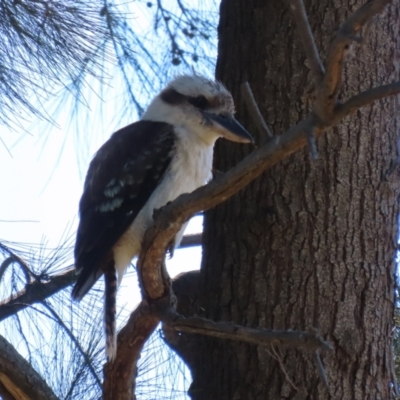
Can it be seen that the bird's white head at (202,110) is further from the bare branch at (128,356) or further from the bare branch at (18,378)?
the bare branch at (18,378)

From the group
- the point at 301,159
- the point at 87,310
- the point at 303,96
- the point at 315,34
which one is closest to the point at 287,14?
the point at 315,34

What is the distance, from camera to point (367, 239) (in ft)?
7.23

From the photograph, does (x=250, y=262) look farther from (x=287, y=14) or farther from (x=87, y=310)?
(x=287, y=14)

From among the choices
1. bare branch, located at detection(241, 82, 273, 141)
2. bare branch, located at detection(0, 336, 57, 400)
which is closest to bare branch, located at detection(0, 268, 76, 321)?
bare branch, located at detection(0, 336, 57, 400)

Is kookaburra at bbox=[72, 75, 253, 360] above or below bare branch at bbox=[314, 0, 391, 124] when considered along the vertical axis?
above

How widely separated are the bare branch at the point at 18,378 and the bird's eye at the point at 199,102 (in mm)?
858

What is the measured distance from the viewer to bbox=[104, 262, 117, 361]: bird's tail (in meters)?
2.00

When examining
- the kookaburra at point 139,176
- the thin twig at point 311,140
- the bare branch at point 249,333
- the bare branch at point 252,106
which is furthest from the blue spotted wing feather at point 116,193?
the thin twig at point 311,140

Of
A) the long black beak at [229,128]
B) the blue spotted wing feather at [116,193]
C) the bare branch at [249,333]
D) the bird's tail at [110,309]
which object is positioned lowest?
the bare branch at [249,333]

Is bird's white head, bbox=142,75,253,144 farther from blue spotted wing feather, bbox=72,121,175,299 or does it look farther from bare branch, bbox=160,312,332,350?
bare branch, bbox=160,312,332,350

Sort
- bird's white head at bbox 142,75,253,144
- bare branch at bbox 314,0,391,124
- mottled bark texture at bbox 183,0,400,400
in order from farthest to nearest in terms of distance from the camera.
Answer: bird's white head at bbox 142,75,253,144, mottled bark texture at bbox 183,0,400,400, bare branch at bbox 314,0,391,124

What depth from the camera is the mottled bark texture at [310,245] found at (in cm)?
212

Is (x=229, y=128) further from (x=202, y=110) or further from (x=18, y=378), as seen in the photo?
(x=18, y=378)

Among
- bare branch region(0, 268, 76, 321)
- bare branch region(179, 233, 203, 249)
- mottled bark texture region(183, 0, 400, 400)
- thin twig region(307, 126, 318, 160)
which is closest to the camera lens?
thin twig region(307, 126, 318, 160)
